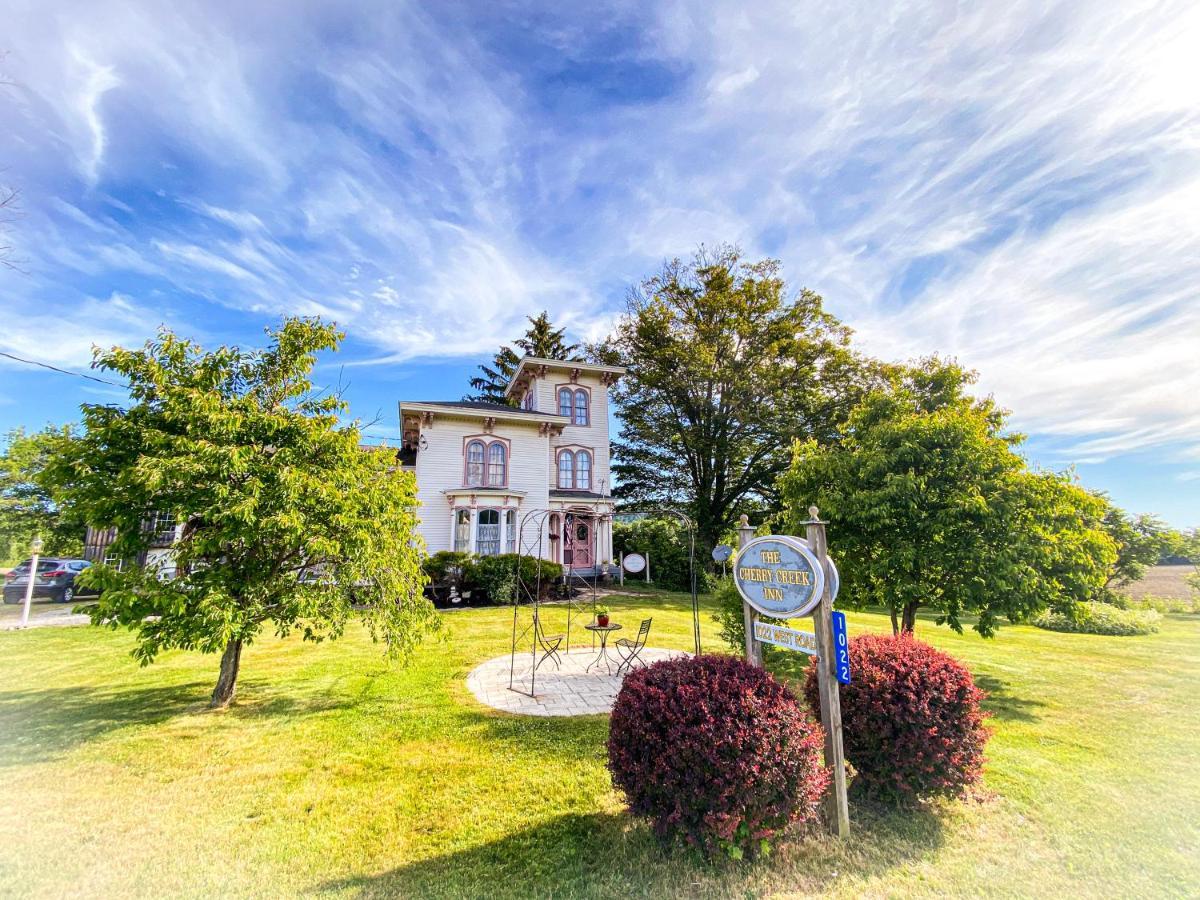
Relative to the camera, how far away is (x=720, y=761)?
3.02 meters

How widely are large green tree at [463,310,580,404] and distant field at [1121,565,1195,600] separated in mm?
32454

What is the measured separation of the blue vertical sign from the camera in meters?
3.59

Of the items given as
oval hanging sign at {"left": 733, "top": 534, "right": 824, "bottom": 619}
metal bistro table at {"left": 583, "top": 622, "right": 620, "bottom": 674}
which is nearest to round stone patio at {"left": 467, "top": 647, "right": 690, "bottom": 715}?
metal bistro table at {"left": 583, "top": 622, "right": 620, "bottom": 674}

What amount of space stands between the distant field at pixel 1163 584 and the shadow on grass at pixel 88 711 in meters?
30.4

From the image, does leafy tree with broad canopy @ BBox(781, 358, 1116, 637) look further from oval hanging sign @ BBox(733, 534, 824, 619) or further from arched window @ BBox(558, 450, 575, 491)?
arched window @ BBox(558, 450, 575, 491)

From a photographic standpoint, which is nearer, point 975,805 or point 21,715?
point 975,805

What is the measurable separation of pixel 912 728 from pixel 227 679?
811 cm

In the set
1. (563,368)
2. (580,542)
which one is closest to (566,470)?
(580,542)

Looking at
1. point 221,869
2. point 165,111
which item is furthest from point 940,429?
point 165,111

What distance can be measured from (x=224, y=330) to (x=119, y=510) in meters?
3.03

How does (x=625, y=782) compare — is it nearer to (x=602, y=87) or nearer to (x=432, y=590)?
(x=602, y=87)

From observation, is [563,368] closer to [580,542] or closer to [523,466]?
[523,466]

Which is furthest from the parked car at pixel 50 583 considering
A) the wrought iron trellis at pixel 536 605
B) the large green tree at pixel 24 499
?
the wrought iron trellis at pixel 536 605

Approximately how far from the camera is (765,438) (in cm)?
2456
